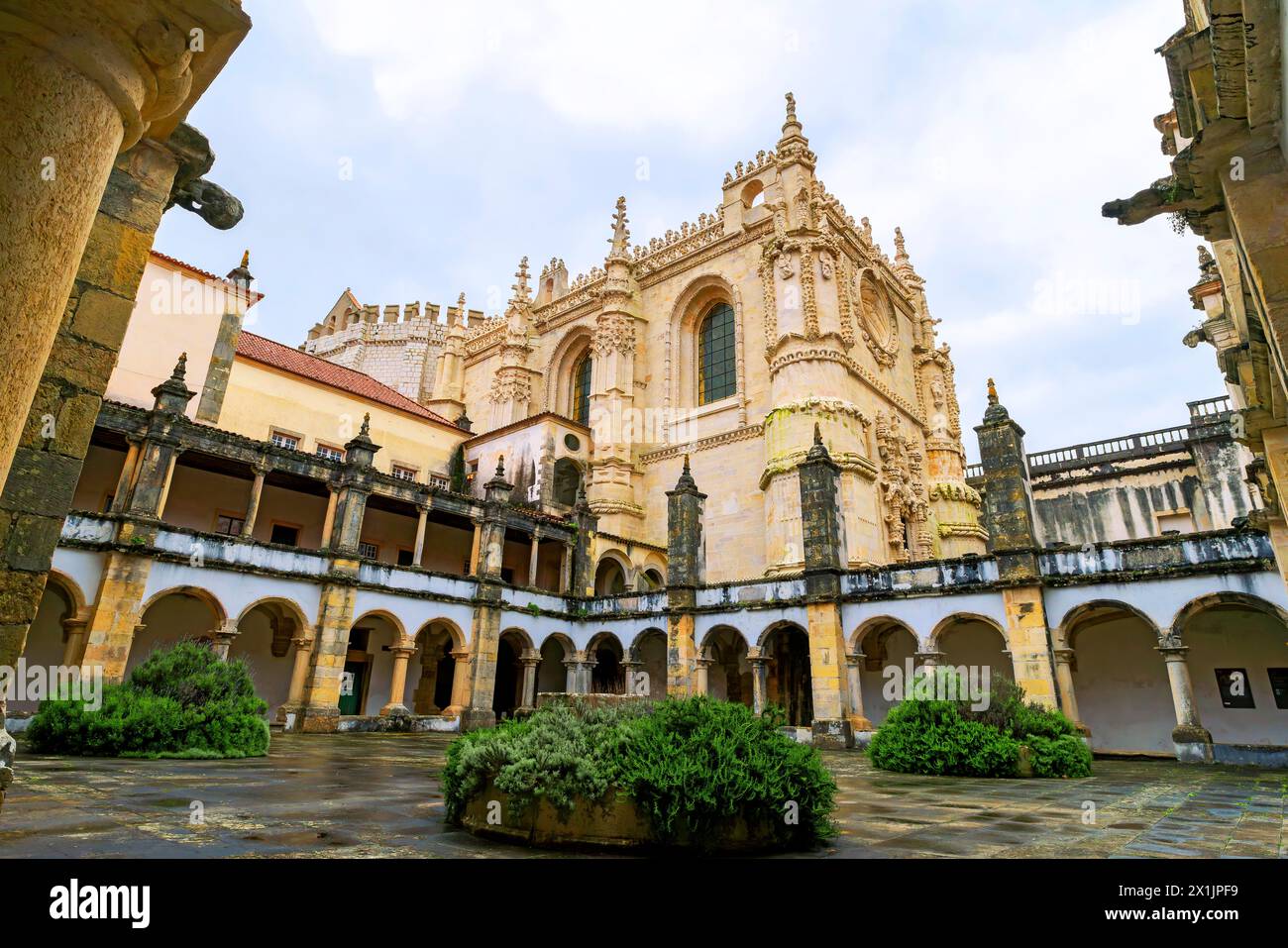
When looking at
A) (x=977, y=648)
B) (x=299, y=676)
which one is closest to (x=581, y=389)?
(x=299, y=676)

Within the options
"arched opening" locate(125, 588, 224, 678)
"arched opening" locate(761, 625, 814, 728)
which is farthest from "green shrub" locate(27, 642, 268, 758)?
"arched opening" locate(761, 625, 814, 728)

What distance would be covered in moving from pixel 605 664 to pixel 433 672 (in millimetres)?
6842

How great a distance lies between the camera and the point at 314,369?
91.1ft

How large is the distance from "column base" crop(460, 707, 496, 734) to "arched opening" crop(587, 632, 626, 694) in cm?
428

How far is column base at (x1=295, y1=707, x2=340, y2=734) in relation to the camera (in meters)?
18.7

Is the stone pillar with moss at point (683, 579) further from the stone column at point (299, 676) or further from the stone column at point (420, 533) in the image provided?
the stone column at point (299, 676)

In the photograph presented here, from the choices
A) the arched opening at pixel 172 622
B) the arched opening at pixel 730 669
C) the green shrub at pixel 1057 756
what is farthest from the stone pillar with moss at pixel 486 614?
the green shrub at pixel 1057 756

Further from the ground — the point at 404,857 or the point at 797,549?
the point at 797,549

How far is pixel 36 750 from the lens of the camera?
10.2 meters

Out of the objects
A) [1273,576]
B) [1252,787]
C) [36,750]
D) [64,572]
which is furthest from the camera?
[64,572]

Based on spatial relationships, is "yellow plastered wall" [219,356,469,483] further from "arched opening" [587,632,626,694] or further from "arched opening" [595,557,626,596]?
"arched opening" [587,632,626,694]
